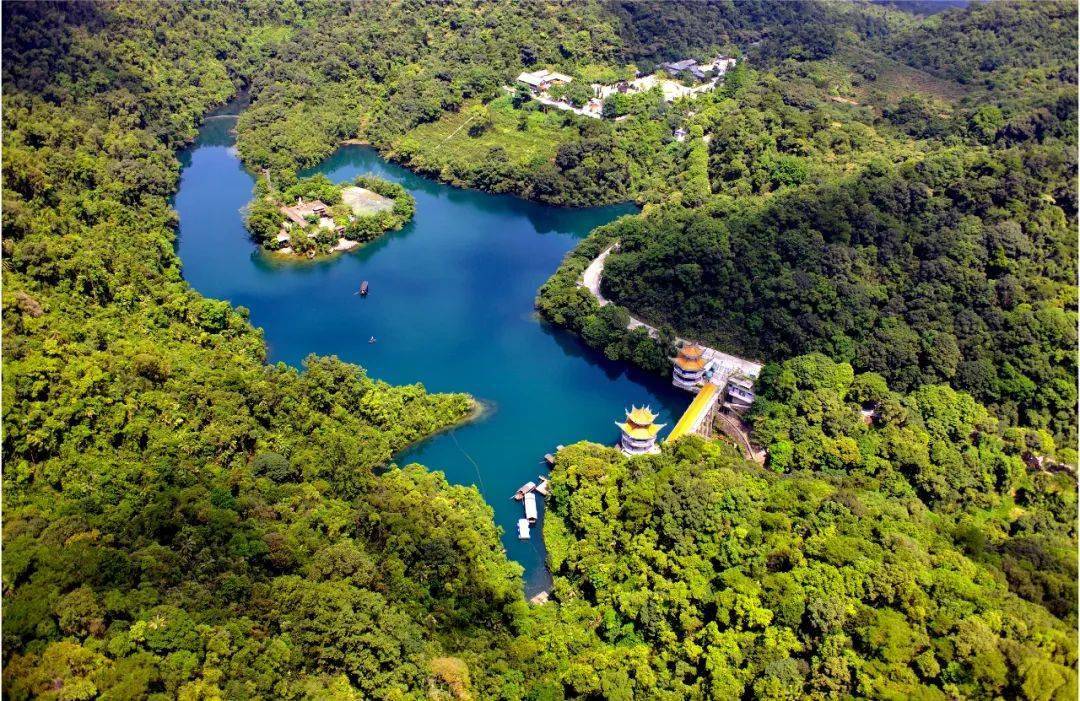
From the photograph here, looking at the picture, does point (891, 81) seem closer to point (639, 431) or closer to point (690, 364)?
point (690, 364)

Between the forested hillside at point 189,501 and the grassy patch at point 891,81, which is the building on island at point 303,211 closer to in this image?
the forested hillside at point 189,501

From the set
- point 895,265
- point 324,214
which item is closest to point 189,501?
point 324,214

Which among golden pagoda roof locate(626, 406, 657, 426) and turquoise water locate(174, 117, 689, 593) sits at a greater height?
golden pagoda roof locate(626, 406, 657, 426)

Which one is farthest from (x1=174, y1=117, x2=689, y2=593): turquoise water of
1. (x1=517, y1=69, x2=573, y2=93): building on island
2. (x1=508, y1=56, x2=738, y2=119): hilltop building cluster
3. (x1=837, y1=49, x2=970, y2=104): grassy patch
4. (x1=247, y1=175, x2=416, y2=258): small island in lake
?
(x1=837, y1=49, x2=970, y2=104): grassy patch

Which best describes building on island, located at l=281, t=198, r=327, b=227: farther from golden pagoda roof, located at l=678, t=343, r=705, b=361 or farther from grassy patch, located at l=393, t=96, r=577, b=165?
golden pagoda roof, located at l=678, t=343, r=705, b=361

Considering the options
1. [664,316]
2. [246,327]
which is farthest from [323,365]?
[664,316]

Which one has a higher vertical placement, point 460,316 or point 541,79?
point 541,79

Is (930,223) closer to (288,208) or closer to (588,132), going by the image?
(588,132)

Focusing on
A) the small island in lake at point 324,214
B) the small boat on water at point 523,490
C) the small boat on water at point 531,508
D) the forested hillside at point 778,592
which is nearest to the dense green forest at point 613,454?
the forested hillside at point 778,592
